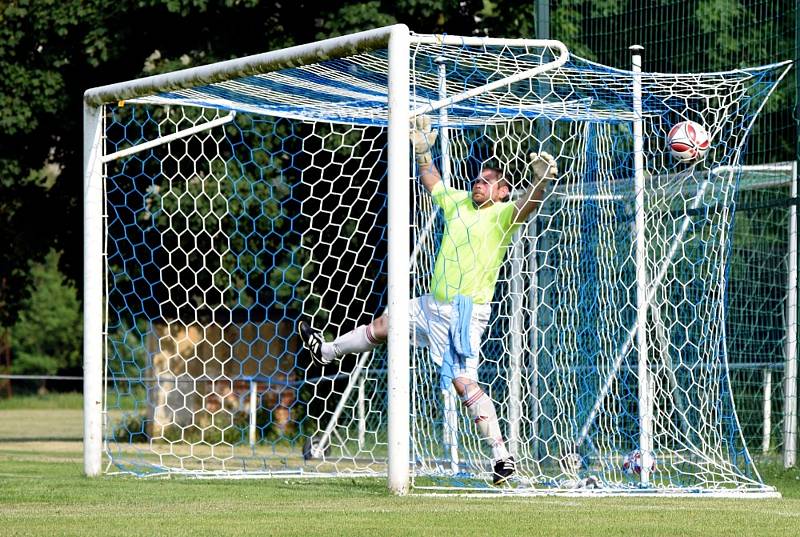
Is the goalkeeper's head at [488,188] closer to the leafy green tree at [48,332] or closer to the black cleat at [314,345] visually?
the black cleat at [314,345]

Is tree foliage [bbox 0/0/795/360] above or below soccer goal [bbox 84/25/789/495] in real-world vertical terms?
above

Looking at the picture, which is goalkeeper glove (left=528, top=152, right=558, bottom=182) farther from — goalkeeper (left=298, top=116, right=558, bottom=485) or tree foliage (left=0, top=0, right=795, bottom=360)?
tree foliage (left=0, top=0, right=795, bottom=360)

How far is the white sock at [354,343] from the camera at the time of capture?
10133mm

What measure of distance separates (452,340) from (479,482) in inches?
40.1

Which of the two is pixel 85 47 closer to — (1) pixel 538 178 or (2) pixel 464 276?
(2) pixel 464 276

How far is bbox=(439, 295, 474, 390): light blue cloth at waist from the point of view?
31.4ft

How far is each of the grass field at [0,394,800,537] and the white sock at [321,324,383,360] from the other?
93 cm

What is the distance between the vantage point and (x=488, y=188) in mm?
9836

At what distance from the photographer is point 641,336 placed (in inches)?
423

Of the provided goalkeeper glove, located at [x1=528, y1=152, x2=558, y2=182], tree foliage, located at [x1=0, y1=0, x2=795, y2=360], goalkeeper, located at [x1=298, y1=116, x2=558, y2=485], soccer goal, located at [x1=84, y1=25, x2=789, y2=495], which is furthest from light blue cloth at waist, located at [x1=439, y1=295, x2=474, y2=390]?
tree foliage, located at [x1=0, y1=0, x2=795, y2=360]

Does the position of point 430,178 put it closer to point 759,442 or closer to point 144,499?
point 144,499

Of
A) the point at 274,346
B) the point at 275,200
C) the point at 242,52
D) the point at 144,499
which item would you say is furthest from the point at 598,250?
the point at 274,346

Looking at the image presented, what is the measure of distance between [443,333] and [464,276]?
0.42 metres

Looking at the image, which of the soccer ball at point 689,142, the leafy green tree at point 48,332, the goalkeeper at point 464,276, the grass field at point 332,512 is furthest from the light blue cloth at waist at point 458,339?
the leafy green tree at point 48,332
